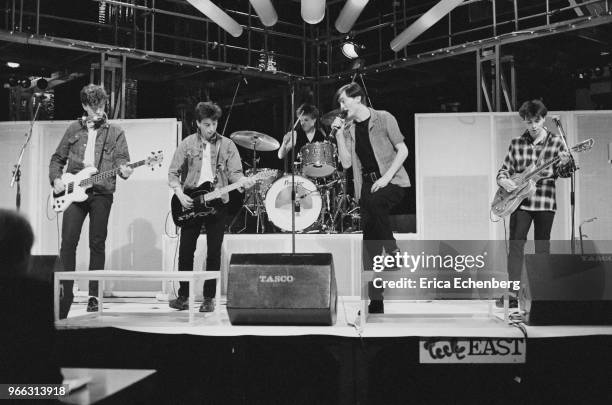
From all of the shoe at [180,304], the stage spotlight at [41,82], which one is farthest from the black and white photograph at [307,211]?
the stage spotlight at [41,82]

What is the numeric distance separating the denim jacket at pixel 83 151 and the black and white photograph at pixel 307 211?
0.02m

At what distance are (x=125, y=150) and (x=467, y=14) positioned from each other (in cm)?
658

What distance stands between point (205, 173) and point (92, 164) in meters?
0.96

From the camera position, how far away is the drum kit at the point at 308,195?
23.9 feet

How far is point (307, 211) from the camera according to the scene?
7.27m

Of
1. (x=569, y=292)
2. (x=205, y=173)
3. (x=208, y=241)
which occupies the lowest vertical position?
(x=569, y=292)

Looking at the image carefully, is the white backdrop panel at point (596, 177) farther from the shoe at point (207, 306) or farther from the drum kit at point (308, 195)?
the shoe at point (207, 306)

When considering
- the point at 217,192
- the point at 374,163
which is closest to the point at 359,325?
the point at 374,163

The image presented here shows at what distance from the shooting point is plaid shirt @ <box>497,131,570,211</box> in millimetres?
5230

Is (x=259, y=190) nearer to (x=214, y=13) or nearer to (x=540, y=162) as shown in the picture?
(x=214, y=13)

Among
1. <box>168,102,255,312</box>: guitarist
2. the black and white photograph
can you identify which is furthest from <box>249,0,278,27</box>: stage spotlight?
<box>168,102,255,312</box>: guitarist

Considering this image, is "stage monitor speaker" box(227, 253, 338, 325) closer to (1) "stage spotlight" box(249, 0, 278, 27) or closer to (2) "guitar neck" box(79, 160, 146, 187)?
(2) "guitar neck" box(79, 160, 146, 187)

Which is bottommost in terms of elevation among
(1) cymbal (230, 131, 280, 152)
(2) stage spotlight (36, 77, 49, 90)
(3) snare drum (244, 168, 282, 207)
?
(3) snare drum (244, 168, 282, 207)

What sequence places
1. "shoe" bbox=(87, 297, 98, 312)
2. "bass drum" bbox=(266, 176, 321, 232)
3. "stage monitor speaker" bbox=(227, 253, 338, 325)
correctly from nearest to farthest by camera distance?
"stage monitor speaker" bbox=(227, 253, 338, 325)
"shoe" bbox=(87, 297, 98, 312)
"bass drum" bbox=(266, 176, 321, 232)
